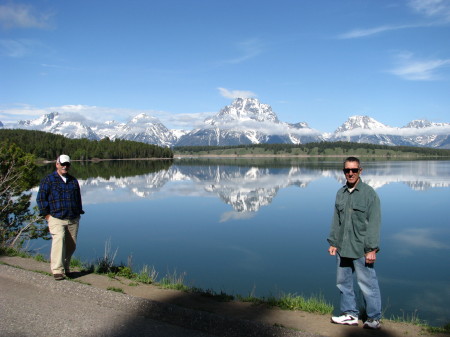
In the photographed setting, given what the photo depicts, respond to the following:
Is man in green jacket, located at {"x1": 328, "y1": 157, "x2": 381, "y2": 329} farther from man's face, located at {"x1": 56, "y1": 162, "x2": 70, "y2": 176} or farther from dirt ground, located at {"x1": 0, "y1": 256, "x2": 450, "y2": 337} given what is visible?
man's face, located at {"x1": 56, "y1": 162, "x2": 70, "y2": 176}

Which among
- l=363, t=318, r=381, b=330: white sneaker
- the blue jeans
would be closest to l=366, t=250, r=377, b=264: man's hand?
the blue jeans

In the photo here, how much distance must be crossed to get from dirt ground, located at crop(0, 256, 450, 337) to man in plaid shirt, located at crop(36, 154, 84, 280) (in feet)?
2.33

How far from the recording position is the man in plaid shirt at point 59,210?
31.9ft

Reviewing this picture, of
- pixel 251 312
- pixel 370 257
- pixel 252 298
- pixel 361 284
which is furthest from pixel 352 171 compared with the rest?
pixel 252 298

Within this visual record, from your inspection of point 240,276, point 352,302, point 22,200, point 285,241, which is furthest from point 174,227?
point 352,302

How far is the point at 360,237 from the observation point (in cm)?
735

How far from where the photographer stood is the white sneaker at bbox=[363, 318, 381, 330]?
289 inches

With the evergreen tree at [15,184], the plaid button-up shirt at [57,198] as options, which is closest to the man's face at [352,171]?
the plaid button-up shirt at [57,198]

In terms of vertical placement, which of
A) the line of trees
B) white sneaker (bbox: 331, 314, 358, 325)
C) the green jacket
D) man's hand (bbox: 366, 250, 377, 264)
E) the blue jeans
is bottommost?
white sneaker (bbox: 331, 314, 358, 325)

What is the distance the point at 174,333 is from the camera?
6.80 meters

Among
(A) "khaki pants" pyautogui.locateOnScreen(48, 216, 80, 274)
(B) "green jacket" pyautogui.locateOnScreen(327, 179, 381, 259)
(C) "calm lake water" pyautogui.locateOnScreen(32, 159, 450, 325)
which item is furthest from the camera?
(C) "calm lake water" pyautogui.locateOnScreen(32, 159, 450, 325)

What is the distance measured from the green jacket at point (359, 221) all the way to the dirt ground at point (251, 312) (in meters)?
1.40

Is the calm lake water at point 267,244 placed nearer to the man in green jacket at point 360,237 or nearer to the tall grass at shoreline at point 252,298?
the tall grass at shoreline at point 252,298

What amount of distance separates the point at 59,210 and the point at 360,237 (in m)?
7.03
